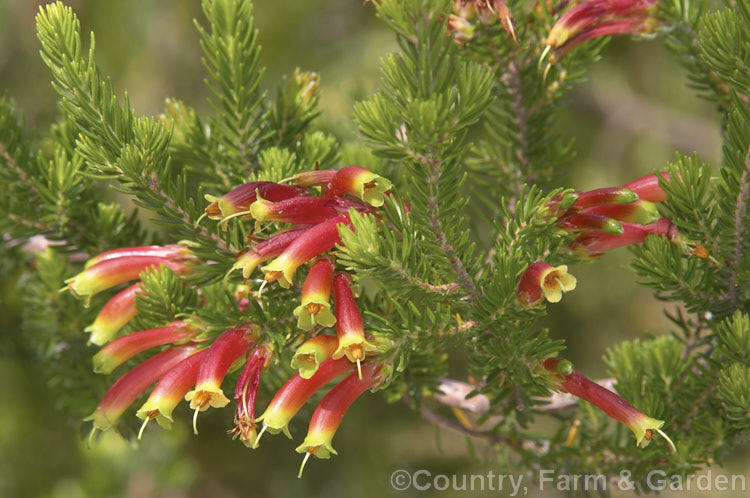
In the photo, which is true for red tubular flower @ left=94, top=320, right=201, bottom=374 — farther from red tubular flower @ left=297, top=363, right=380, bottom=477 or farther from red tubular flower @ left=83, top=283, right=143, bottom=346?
red tubular flower @ left=297, top=363, right=380, bottom=477

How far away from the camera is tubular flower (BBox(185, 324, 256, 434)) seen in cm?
107

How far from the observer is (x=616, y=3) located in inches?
55.1

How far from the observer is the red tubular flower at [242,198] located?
1062mm

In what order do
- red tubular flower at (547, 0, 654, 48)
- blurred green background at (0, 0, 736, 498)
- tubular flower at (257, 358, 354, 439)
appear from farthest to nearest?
blurred green background at (0, 0, 736, 498), red tubular flower at (547, 0, 654, 48), tubular flower at (257, 358, 354, 439)

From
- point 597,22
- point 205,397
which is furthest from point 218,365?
point 597,22

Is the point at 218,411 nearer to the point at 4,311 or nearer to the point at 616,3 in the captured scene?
the point at 4,311

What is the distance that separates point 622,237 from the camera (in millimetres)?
1230

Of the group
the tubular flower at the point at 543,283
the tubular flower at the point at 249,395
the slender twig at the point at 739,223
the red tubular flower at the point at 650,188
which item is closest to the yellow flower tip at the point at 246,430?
the tubular flower at the point at 249,395

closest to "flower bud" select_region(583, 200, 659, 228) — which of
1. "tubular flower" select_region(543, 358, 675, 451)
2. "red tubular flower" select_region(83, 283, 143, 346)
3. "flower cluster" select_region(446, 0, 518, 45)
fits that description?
"tubular flower" select_region(543, 358, 675, 451)

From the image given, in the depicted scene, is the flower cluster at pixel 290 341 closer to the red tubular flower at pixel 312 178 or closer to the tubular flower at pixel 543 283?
the red tubular flower at pixel 312 178

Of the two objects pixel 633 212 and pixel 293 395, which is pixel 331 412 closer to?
pixel 293 395

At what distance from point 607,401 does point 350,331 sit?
1.53 ft

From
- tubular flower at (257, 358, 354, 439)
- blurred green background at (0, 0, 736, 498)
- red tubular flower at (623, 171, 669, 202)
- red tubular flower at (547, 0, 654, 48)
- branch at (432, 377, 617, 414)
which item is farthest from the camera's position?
blurred green background at (0, 0, 736, 498)

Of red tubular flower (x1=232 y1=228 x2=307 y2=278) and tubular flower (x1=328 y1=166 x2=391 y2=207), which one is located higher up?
tubular flower (x1=328 y1=166 x2=391 y2=207)
